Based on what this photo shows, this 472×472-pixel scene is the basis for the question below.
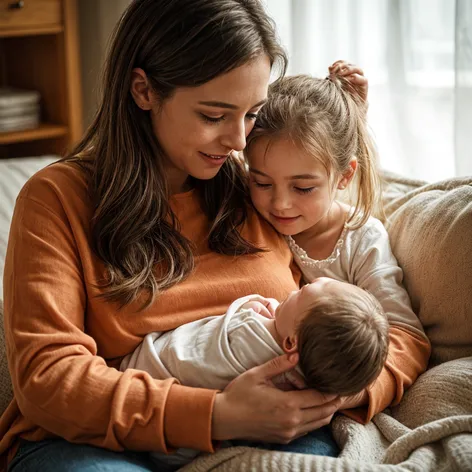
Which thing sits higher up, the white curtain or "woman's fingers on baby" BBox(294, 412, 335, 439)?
the white curtain

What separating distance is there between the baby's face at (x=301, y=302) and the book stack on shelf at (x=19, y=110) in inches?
84.5

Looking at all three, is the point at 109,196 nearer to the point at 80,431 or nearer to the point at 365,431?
the point at 80,431

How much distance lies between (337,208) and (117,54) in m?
0.63

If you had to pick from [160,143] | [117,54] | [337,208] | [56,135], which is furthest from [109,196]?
[56,135]

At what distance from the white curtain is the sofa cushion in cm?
61

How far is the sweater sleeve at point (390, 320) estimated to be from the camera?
60.6 inches

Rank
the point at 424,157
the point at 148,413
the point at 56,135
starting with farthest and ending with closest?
the point at 56,135, the point at 424,157, the point at 148,413

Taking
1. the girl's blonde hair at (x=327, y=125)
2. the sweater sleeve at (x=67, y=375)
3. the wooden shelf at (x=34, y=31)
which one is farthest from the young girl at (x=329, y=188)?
the wooden shelf at (x=34, y=31)

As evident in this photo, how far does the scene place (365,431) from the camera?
1475 millimetres

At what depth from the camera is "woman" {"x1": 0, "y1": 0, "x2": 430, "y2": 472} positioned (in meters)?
1.37

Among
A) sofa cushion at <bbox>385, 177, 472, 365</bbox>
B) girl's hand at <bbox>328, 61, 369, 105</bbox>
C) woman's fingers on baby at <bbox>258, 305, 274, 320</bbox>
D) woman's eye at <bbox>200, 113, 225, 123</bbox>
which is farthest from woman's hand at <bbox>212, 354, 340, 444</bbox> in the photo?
girl's hand at <bbox>328, 61, 369, 105</bbox>

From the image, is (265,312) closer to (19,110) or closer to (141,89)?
(141,89)

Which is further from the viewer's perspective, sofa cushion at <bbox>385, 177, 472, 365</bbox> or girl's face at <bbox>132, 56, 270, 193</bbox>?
sofa cushion at <bbox>385, 177, 472, 365</bbox>

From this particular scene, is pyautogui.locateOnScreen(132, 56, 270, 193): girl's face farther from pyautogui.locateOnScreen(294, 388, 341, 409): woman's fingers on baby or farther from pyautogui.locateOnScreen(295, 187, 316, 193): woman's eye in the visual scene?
A: pyautogui.locateOnScreen(294, 388, 341, 409): woman's fingers on baby
